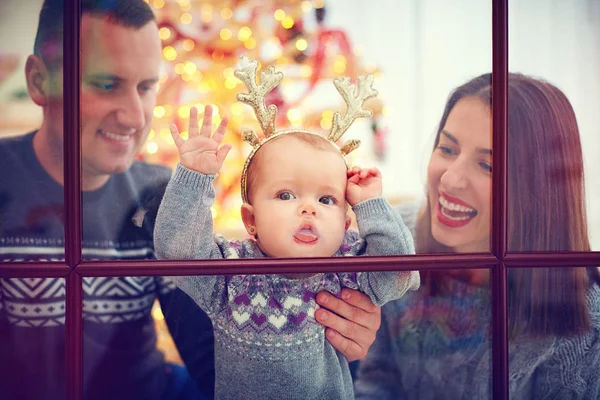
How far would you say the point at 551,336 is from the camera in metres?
2.14

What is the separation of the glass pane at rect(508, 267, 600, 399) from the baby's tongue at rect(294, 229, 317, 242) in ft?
2.34

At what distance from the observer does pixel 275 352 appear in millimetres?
1907

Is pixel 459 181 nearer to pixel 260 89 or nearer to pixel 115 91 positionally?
pixel 260 89

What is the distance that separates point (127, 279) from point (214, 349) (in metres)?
0.36

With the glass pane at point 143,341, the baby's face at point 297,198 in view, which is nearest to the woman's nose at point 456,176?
the baby's face at point 297,198

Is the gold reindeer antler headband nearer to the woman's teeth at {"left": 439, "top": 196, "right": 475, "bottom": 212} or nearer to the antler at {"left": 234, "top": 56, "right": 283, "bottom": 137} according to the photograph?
the antler at {"left": 234, "top": 56, "right": 283, "bottom": 137}

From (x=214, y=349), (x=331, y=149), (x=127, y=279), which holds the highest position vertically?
(x=331, y=149)

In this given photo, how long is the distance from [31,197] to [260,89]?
79cm

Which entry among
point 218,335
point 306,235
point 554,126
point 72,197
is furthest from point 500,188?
point 72,197

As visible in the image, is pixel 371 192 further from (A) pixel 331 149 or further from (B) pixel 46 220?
(B) pixel 46 220

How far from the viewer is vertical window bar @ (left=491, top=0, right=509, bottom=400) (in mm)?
2025

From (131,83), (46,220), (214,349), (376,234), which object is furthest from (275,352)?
(131,83)

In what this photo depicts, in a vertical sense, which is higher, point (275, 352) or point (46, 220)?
point (46, 220)

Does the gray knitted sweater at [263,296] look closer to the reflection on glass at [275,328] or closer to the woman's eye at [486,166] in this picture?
the reflection on glass at [275,328]
